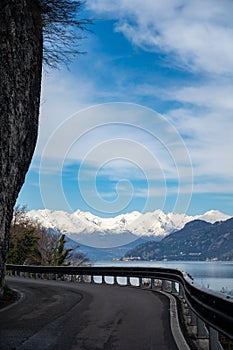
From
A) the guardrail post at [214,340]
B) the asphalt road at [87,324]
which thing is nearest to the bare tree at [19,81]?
the asphalt road at [87,324]

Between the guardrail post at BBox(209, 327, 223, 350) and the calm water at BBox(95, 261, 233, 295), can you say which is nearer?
the guardrail post at BBox(209, 327, 223, 350)

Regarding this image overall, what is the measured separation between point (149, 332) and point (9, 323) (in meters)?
3.26

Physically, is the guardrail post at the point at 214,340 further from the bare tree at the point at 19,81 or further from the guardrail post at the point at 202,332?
the bare tree at the point at 19,81

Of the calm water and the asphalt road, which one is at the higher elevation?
the calm water

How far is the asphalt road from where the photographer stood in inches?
349

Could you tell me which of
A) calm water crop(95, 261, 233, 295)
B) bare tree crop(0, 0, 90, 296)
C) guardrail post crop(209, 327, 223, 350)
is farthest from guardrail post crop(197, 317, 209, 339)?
bare tree crop(0, 0, 90, 296)

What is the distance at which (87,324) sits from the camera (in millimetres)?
11250

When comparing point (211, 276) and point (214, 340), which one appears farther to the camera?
point (211, 276)

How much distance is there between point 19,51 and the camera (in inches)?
675

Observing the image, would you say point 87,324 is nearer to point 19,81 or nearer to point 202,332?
point 202,332

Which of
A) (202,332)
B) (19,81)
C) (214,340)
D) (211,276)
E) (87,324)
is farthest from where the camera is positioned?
(211,276)

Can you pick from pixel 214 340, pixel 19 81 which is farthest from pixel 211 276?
pixel 214 340

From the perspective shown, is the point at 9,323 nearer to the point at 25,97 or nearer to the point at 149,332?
the point at 149,332

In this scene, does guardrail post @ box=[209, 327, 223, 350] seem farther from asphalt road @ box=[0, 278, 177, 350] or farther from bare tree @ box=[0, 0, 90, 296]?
bare tree @ box=[0, 0, 90, 296]
